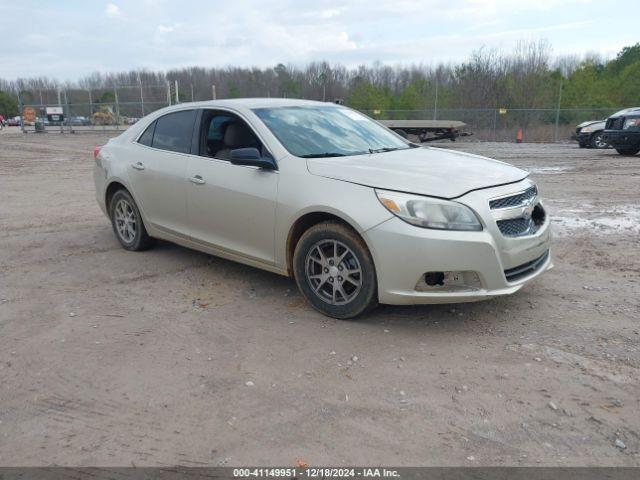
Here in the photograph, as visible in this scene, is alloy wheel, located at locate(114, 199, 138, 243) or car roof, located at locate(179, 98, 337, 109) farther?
alloy wheel, located at locate(114, 199, 138, 243)

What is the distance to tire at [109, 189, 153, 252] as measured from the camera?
243 inches

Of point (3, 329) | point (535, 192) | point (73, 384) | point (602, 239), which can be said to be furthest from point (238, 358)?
point (602, 239)

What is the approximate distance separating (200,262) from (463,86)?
132 ft

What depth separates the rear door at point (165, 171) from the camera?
5430 mm

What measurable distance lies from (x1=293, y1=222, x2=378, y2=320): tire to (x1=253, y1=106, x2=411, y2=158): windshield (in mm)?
775

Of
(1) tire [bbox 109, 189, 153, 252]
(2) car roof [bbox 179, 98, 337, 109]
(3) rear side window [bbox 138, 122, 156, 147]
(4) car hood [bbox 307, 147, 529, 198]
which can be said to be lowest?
(1) tire [bbox 109, 189, 153, 252]

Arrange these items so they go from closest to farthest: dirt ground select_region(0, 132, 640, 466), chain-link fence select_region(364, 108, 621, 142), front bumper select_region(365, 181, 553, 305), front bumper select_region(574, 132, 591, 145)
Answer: dirt ground select_region(0, 132, 640, 466), front bumper select_region(365, 181, 553, 305), front bumper select_region(574, 132, 591, 145), chain-link fence select_region(364, 108, 621, 142)

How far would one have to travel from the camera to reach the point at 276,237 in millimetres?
4570

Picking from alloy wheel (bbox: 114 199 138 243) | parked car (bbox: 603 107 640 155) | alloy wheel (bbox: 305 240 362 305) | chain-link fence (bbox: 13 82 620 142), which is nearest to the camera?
alloy wheel (bbox: 305 240 362 305)

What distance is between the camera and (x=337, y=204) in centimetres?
412

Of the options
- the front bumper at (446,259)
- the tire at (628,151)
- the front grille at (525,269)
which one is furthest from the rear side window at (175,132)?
the tire at (628,151)

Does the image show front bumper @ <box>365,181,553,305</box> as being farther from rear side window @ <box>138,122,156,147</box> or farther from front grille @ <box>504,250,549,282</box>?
rear side window @ <box>138,122,156,147</box>

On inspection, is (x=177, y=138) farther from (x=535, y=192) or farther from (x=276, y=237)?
(x=535, y=192)

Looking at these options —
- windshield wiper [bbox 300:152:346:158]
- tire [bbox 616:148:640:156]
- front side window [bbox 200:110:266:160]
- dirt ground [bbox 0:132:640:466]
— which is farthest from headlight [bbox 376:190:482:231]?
tire [bbox 616:148:640:156]
